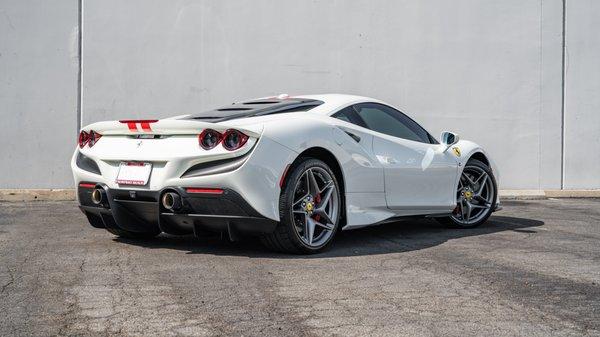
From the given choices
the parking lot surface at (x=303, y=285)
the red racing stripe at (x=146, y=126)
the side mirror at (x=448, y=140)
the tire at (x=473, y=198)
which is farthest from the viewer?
the tire at (x=473, y=198)

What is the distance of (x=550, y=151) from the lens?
12547 mm

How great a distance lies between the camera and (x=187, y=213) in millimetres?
5375

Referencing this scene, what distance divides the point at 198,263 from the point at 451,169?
296 cm

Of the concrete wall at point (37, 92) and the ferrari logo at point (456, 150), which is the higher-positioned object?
the concrete wall at point (37, 92)

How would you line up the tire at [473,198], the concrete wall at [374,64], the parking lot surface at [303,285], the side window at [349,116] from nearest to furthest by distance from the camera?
the parking lot surface at [303,285] < the side window at [349,116] < the tire at [473,198] < the concrete wall at [374,64]

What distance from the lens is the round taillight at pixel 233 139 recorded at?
526 centimetres

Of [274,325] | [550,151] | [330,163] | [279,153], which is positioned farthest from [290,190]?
[550,151]

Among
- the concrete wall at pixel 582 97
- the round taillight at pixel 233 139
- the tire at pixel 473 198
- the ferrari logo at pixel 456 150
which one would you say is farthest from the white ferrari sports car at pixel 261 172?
the concrete wall at pixel 582 97

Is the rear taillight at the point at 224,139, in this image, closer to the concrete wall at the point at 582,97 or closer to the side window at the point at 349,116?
the side window at the point at 349,116

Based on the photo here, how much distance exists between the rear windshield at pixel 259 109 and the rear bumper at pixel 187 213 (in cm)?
73

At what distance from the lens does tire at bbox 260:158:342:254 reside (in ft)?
17.8

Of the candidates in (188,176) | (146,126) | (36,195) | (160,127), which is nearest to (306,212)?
(188,176)

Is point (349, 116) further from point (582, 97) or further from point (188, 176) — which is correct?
point (582, 97)

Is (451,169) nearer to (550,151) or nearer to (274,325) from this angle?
(274,325)
